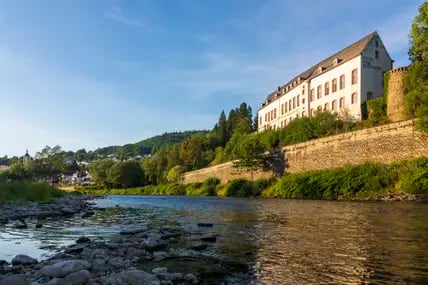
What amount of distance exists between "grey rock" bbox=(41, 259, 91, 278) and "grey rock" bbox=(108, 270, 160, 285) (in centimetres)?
89

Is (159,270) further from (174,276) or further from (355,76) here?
(355,76)

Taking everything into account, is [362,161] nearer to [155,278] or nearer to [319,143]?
[319,143]

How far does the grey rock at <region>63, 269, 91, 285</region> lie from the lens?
22.5 feet

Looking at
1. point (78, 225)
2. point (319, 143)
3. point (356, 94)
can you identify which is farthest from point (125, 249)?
point (356, 94)

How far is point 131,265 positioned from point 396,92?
115 ft

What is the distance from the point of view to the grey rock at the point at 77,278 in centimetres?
687

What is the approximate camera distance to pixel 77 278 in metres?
6.98

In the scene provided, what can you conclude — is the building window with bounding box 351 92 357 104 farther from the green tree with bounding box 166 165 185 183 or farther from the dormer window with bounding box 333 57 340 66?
the green tree with bounding box 166 165 185 183

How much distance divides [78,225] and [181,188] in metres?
55.1

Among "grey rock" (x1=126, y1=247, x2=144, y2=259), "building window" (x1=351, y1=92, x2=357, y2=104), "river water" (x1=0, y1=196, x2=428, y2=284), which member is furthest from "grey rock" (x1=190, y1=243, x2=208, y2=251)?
"building window" (x1=351, y1=92, x2=357, y2=104)

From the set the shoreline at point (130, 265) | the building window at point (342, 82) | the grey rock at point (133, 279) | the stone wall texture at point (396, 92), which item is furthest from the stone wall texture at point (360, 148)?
the grey rock at point (133, 279)

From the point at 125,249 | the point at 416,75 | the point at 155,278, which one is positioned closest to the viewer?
the point at 155,278

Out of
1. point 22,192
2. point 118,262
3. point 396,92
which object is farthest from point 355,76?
point 118,262

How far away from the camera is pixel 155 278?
279 inches
